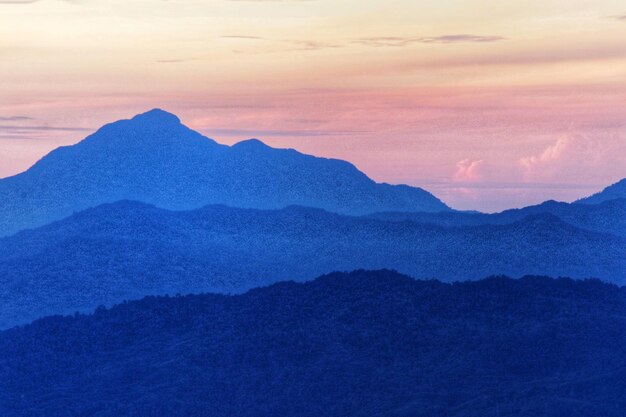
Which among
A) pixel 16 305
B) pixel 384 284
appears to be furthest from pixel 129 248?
pixel 384 284

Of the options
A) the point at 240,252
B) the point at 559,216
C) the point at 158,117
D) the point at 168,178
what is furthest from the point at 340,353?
the point at 158,117

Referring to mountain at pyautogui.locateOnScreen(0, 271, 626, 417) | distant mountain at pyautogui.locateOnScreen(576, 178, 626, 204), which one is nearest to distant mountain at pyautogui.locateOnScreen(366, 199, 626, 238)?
distant mountain at pyautogui.locateOnScreen(576, 178, 626, 204)

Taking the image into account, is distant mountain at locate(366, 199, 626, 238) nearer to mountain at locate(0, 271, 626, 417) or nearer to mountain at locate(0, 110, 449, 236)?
mountain at locate(0, 110, 449, 236)

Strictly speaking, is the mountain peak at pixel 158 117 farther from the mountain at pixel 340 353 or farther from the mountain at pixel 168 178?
the mountain at pixel 340 353

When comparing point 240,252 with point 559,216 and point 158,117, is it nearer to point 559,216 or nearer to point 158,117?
point 158,117

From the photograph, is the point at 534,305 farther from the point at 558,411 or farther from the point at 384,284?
the point at 558,411

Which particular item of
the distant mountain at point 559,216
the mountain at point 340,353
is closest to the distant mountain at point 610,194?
the distant mountain at point 559,216
